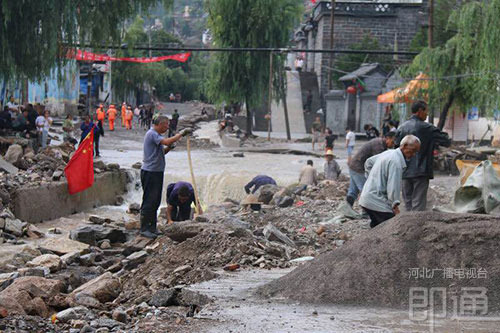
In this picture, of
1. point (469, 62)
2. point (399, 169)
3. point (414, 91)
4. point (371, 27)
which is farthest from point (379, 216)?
point (371, 27)

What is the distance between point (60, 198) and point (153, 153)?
6827 millimetres

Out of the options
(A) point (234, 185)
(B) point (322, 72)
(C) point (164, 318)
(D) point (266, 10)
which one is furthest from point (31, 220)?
(B) point (322, 72)

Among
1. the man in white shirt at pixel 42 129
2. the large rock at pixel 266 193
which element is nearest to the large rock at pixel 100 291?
the large rock at pixel 266 193

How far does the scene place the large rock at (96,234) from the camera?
11.5 metres

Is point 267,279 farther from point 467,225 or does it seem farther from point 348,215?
point 348,215

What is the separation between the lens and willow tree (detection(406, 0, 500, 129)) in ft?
59.2

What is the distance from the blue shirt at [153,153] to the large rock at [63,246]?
1.52 meters

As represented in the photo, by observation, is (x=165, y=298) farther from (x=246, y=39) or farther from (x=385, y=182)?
(x=246, y=39)

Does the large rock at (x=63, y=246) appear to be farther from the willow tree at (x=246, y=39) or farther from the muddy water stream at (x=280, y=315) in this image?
the willow tree at (x=246, y=39)

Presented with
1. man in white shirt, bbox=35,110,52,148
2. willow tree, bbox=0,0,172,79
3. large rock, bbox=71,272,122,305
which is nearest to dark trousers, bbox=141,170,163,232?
large rock, bbox=71,272,122,305

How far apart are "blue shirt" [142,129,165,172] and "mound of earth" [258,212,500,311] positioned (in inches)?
148

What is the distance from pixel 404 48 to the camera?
5044cm

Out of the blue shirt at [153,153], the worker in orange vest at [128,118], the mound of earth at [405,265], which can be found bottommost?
the worker in orange vest at [128,118]

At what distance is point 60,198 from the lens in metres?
16.4
